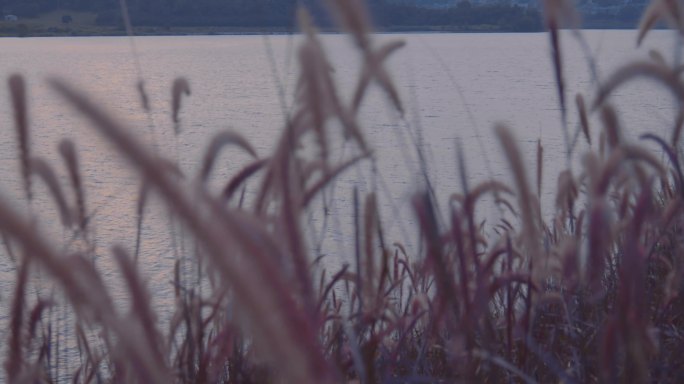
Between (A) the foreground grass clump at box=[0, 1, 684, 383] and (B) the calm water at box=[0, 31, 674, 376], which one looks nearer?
(A) the foreground grass clump at box=[0, 1, 684, 383]

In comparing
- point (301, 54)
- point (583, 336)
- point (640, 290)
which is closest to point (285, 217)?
point (301, 54)

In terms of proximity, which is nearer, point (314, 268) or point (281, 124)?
point (314, 268)

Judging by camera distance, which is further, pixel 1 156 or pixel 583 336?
pixel 1 156

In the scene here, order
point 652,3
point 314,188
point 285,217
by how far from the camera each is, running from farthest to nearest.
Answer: point 652,3, point 314,188, point 285,217

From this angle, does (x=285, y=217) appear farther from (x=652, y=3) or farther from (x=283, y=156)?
(x=652, y=3)

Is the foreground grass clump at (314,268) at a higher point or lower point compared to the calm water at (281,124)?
higher

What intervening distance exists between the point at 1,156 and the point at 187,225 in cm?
714

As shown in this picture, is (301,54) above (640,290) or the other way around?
above

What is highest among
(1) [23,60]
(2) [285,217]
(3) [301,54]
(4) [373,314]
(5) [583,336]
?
(3) [301,54]

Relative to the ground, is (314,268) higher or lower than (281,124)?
higher

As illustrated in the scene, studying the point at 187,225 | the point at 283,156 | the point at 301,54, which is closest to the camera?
the point at 187,225

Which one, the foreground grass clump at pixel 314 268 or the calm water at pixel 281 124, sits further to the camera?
the calm water at pixel 281 124

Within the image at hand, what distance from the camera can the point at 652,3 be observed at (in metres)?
2.40

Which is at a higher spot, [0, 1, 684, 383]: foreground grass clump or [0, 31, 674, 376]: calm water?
[0, 1, 684, 383]: foreground grass clump
